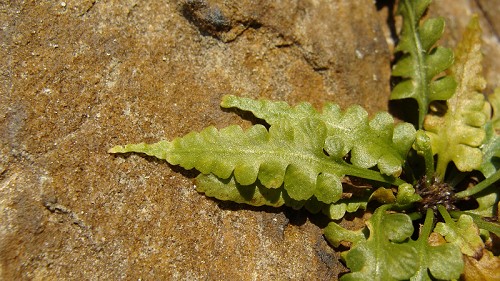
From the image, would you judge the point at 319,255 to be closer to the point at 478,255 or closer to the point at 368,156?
the point at 368,156

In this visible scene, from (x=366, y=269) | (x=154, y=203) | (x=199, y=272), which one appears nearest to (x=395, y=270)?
(x=366, y=269)

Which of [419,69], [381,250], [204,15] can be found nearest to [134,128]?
[204,15]

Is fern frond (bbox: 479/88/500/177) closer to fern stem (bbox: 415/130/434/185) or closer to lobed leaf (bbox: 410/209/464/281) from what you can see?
fern stem (bbox: 415/130/434/185)

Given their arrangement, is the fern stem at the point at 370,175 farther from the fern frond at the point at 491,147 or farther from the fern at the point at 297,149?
the fern frond at the point at 491,147

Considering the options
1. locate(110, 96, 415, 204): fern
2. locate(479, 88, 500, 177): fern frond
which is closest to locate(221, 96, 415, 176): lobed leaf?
locate(110, 96, 415, 204): fern

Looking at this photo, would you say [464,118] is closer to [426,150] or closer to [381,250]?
[426,150]

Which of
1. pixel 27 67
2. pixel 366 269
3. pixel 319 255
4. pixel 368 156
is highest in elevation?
pixel 27 67
